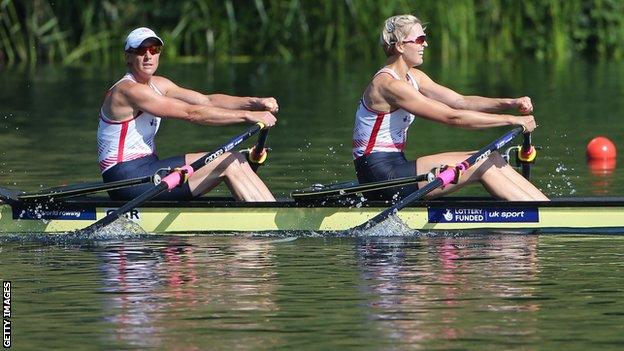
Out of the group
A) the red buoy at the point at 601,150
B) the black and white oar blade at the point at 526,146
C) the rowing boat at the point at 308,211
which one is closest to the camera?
the rowing boat at the point at 308,211

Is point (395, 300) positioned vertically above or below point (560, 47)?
below

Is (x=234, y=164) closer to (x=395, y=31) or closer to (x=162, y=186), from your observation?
(x=162, y=186)

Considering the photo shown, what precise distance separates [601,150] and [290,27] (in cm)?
1693

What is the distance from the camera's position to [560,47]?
3544cm

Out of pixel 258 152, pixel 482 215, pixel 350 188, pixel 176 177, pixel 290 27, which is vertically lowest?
pixel 482 215

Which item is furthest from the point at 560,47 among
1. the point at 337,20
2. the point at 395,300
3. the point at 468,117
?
the point at 395,300

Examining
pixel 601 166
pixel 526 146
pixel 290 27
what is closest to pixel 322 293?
pixel 526 146

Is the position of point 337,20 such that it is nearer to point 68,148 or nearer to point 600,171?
point 68,148

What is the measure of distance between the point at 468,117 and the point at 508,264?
68.8 inches

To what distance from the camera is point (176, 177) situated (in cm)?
1277

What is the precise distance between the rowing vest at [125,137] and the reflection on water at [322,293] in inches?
31.7

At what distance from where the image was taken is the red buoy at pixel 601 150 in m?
18.3

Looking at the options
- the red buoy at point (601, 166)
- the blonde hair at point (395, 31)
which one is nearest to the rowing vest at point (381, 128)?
the blonde hair at point (395, 31)

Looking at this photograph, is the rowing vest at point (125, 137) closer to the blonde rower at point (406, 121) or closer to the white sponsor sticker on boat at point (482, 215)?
the blonde rower at point (406, 121)
